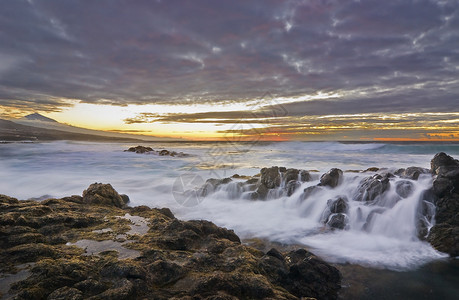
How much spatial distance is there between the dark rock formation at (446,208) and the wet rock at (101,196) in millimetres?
11292

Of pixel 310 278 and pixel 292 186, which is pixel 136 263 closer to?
pixel 310 278

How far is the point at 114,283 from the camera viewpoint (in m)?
3.98

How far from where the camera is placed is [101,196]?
32.4ft

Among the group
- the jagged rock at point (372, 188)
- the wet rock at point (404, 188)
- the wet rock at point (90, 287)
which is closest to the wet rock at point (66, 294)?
the wet rock at point (90, 287)

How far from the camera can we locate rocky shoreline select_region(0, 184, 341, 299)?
3.92m

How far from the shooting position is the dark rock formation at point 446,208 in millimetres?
7816

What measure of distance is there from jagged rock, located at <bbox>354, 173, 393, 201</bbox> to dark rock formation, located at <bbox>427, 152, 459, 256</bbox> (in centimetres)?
175

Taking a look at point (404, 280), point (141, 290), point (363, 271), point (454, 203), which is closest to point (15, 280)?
point (141, 290)

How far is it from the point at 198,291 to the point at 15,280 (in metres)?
2.88

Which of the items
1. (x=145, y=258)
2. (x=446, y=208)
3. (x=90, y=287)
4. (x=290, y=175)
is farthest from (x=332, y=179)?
(x=90, y=287)

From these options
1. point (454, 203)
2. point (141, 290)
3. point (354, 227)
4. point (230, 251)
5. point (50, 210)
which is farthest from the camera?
point (354, 227)

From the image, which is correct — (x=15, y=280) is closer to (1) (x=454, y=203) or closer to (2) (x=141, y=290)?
(2) (x=141, y=290)

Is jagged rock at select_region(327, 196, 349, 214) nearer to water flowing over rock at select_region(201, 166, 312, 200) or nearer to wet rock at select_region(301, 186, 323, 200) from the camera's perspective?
wet rock at select_region(301, 186, 323, 200)

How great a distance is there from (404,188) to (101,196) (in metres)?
12.1
